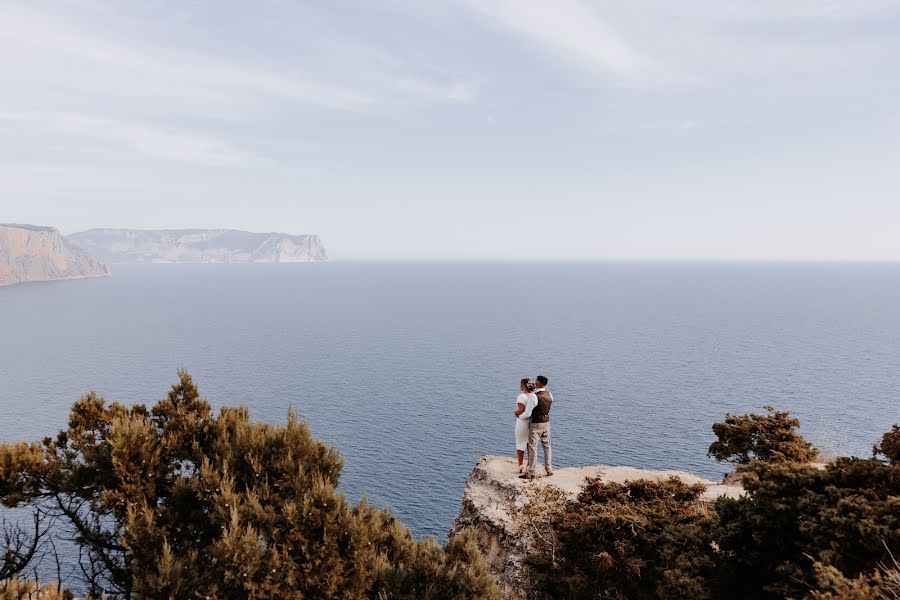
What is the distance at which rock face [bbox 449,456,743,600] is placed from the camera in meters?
17.3

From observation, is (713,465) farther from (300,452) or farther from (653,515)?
(300,452)

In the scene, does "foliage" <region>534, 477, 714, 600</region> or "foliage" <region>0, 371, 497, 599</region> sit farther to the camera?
"foliage" <region>534, 477, 714, 600</region>

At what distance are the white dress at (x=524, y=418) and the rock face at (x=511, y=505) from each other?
191 cm

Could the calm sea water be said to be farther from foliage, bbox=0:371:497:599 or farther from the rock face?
foliage, bbox=0:371:497:599

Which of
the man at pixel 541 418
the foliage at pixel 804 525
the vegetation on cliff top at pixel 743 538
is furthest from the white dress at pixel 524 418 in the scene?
the foliage at pixel 804 525

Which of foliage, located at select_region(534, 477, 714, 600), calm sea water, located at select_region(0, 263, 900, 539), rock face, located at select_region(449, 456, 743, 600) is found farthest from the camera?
calm sea water, located at select_region(0, 263, 900, 539)

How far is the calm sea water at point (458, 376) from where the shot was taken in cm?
5731

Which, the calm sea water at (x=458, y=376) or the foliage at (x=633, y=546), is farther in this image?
the calm sea water at (x=458, y=376)

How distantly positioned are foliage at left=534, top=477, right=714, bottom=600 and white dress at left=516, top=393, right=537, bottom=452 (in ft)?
9.30

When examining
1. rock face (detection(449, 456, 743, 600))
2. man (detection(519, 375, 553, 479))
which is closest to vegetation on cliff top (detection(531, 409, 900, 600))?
rock face (detection(449, 456, 743, 600))

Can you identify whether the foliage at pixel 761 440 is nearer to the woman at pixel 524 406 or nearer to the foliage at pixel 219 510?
the woman at pixel 524 406

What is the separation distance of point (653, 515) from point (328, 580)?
955 centimetres

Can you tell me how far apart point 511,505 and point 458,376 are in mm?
69881

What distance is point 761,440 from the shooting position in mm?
21609
